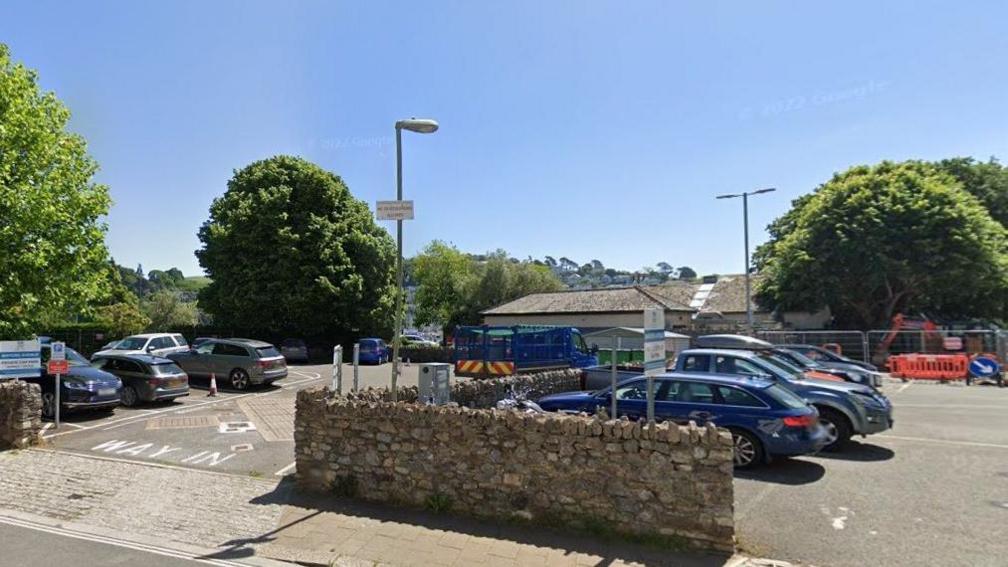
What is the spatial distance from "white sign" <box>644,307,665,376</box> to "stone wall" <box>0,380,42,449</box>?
11.0m

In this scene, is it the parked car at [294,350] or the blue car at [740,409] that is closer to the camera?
the blue car at [740,409]

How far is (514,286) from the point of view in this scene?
5259 cm

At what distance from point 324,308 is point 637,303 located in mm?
19592

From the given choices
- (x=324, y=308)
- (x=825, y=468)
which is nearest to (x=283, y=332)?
(x=324, y=308)

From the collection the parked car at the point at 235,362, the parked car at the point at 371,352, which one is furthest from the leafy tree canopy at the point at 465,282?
the parked car at the point at 235,362

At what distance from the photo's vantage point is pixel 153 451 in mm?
10516

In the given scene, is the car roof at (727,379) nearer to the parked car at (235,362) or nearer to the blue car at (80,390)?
the blue car at (80,390)

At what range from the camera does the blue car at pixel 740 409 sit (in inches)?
339

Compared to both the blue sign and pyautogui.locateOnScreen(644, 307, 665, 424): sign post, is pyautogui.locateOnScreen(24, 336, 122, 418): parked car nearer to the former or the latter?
pyautogui.locateOnScreen(644, 307, 665, 424): sign post

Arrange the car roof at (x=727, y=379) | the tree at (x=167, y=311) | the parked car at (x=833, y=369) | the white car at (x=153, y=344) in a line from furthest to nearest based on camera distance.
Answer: the tree at (x=167, y=311), the white car at (x=153, y=344), the parked car at (x=833, y=369), the car roof at (x=727, y=379)

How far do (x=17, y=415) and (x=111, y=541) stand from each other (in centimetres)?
618

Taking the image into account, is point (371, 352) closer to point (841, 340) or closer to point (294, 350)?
point (294, 350)

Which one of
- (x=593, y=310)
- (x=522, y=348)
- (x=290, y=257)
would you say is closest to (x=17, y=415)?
(x=522, y=348)

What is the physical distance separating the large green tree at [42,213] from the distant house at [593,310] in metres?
27.4
